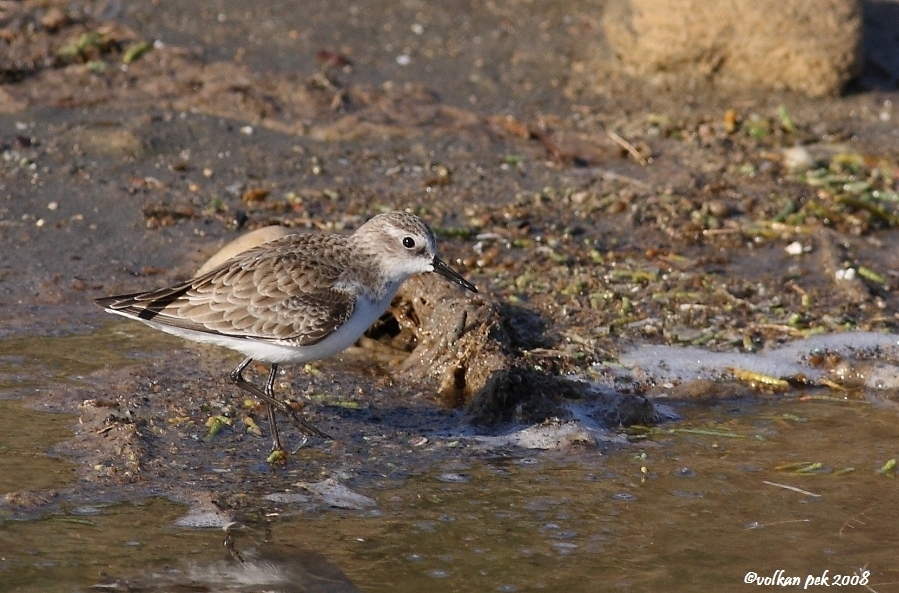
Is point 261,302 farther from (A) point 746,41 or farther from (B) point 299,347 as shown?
(A) point 746,41

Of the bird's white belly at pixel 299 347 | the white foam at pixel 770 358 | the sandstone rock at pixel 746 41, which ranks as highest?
the sandstone rock at pixel 746 41

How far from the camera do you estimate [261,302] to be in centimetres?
706

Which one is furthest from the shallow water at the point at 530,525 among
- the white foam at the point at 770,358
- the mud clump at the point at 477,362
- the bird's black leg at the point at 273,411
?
the white foam at the point at 770,358

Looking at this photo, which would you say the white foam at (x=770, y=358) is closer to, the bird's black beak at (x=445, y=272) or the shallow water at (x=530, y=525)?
the shallow water at (x=530, y=525)

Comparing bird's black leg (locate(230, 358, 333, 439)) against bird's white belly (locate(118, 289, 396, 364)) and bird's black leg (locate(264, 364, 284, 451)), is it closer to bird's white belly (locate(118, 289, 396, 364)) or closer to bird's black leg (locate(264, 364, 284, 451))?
bird's black leg (locate(264, 364, 284, 451))

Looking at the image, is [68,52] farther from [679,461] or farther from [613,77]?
[679,461]

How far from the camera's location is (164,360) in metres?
7.96

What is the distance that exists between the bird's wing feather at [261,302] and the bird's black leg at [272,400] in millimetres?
319

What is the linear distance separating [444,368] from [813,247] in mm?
3609

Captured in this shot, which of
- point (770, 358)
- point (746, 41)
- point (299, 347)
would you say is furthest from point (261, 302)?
point (746, 41)

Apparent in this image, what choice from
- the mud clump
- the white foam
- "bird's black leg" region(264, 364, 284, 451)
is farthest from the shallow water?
the white foam

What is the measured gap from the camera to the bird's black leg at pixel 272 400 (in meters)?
7.07

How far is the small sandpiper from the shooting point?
22.9 ft

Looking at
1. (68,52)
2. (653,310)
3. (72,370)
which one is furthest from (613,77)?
(72,370)
